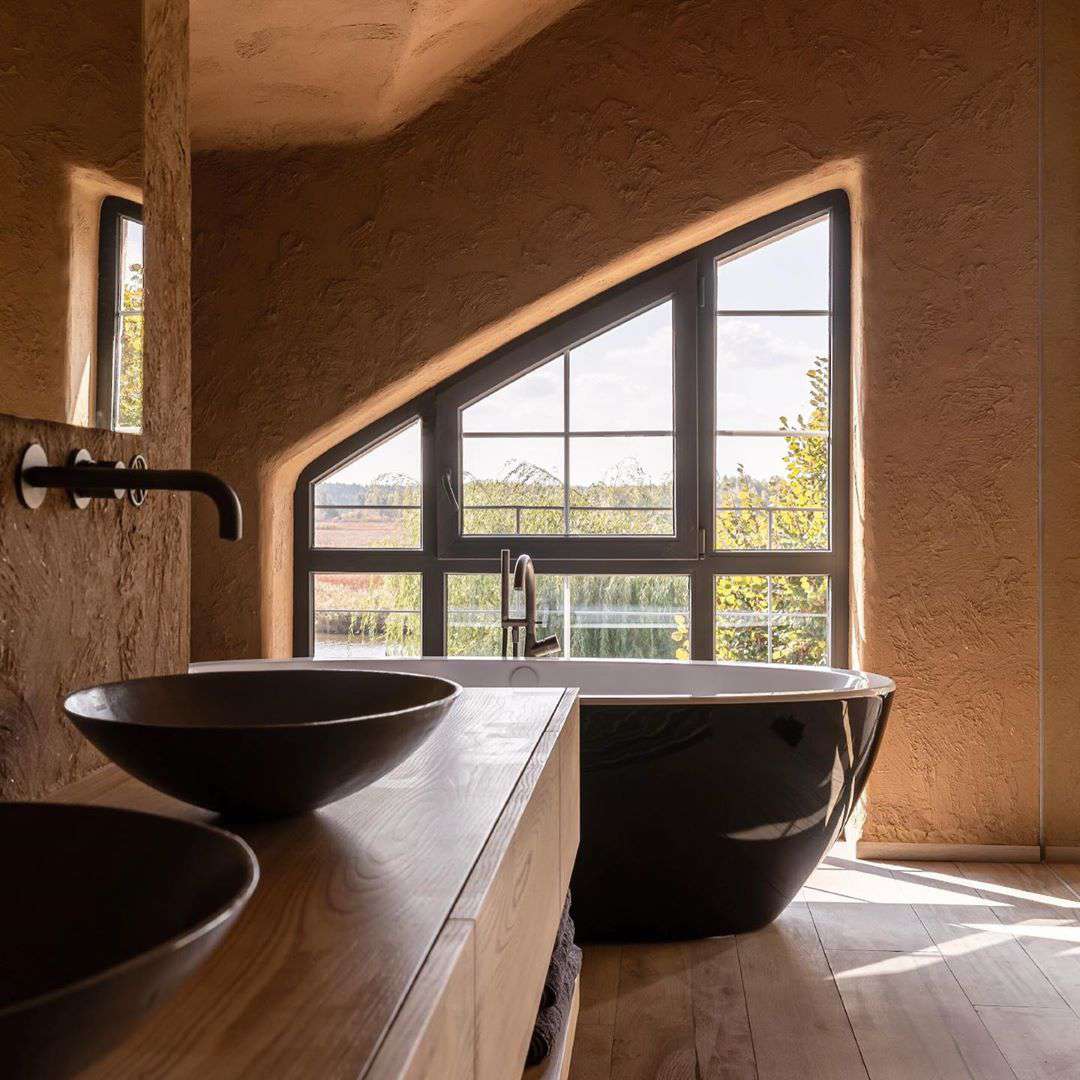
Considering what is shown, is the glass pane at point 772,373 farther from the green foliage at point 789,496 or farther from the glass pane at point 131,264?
the glass pane at point 131,264

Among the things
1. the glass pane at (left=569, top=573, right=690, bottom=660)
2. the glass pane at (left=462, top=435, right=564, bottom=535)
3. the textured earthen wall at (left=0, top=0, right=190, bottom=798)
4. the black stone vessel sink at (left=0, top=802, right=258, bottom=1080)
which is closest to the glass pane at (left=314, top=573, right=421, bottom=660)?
the glass pane at (left=462, top=435, right=564, bottom=535)

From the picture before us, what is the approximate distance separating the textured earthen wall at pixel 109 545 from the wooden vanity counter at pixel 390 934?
0.09 m

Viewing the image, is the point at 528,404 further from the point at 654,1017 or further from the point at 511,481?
the point at 654,1017

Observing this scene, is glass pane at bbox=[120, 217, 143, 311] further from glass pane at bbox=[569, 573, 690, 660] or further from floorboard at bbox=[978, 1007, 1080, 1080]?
glass pane at bbox=[569, 573, 690, 660]

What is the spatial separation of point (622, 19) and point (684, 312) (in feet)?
3.07

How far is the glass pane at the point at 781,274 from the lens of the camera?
3.87m

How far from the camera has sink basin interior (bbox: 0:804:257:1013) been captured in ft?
1.84

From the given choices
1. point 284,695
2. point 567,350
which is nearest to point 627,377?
point 567,350

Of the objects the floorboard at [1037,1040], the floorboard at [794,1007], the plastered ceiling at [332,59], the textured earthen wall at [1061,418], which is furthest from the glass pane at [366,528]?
the floorboard at [1037,1040]

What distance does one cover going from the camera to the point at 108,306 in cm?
123

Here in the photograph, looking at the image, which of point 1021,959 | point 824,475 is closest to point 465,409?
point 824,475

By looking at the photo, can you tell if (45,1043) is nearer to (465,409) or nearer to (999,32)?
(465,409)

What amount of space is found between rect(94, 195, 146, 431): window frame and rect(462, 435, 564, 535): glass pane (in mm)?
2662

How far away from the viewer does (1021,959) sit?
9.02ft
